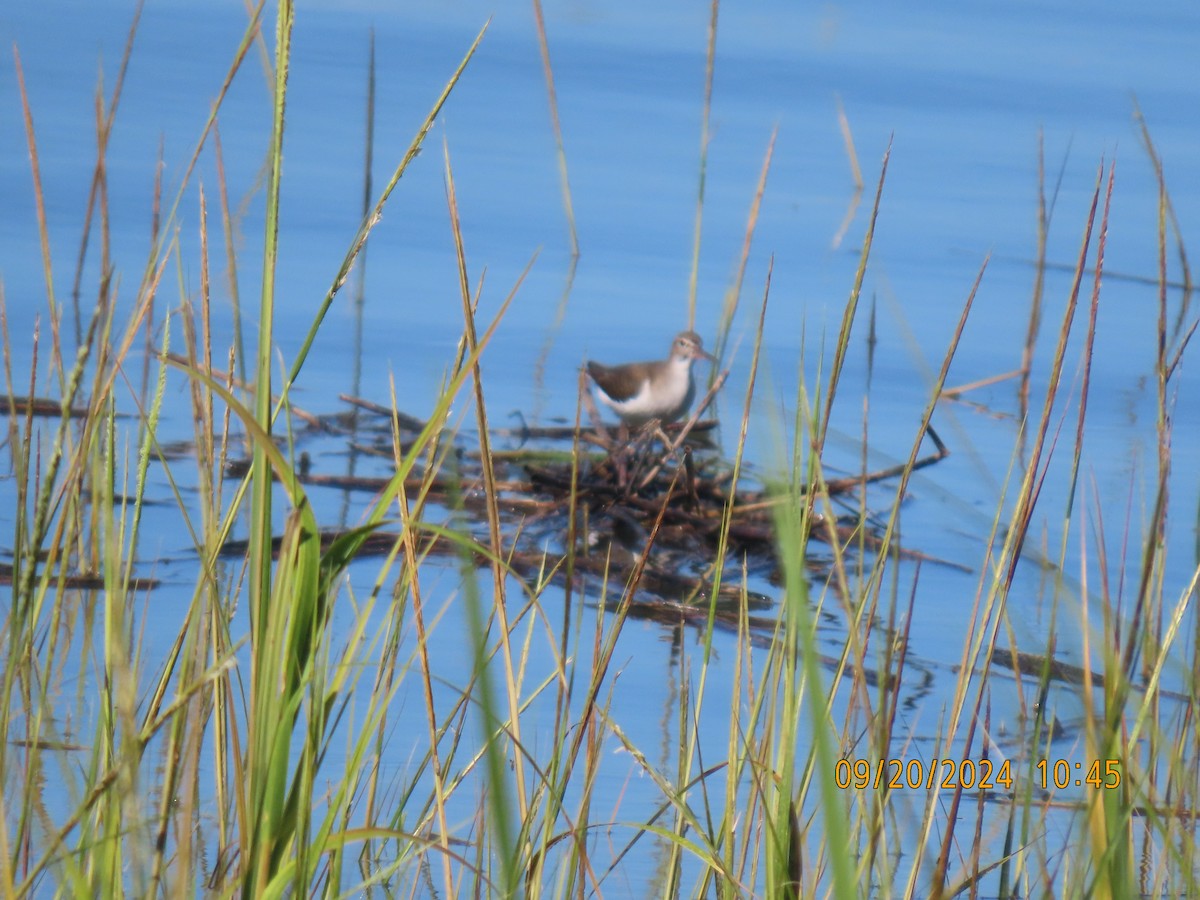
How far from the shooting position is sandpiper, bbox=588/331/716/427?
15.5 feet

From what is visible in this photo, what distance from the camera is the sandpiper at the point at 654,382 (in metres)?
4.74

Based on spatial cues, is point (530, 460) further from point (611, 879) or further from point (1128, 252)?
point (1128, 252)

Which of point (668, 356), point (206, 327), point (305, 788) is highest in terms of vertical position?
point (206, 327)

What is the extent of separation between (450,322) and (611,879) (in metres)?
2.95

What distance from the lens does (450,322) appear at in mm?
4848

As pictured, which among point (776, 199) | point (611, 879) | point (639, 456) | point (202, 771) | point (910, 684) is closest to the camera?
point (611, 879)

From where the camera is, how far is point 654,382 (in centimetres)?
489

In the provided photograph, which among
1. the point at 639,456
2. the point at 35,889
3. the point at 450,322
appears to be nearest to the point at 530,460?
the point at 639,456
